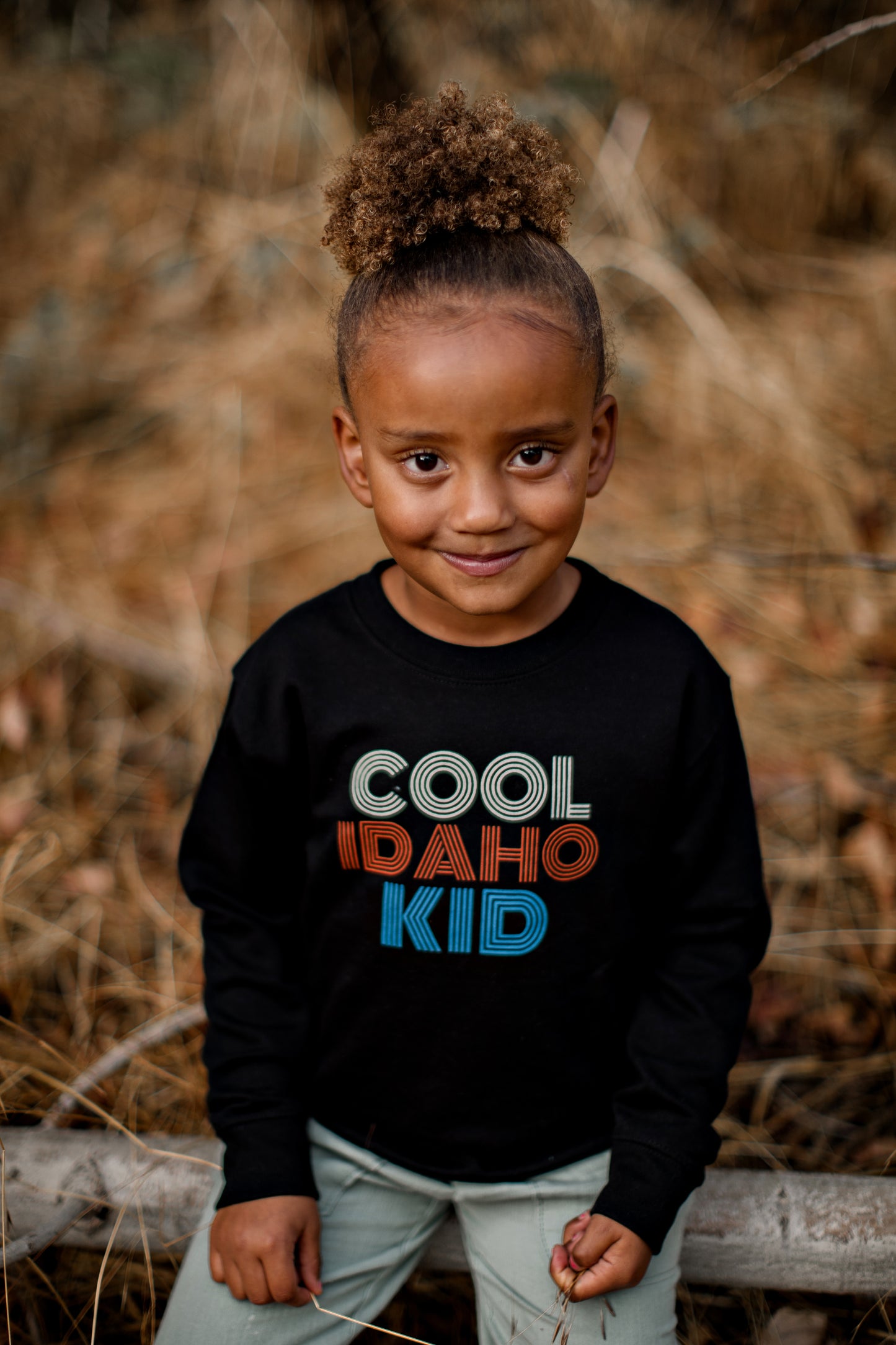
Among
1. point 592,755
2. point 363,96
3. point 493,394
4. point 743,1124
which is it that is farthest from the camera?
point 363,96

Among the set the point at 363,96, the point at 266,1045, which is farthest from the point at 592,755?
the point at 363,96

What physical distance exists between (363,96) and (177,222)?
0.89 meters

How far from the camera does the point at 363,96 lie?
11.5ft

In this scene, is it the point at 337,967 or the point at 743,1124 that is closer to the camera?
the point at 337,967

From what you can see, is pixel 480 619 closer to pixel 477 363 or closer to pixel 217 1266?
pixel 477 363

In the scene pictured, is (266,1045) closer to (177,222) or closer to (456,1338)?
(456,1338)

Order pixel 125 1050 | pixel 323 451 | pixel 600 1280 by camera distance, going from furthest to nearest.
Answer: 1. pixel 323 451
2. pixel 125 1050
3. pixel 600 1280

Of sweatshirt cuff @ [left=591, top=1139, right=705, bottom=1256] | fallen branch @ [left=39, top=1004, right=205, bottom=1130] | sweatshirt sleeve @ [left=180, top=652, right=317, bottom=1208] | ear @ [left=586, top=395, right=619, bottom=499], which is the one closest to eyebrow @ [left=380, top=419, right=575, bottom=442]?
ear @ [left=586, top=395, right=619, bottom=499]

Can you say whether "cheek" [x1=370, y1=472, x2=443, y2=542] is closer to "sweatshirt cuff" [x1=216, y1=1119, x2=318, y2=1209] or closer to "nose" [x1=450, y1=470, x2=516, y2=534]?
"nose" [x1=450, y1=470, x2=516, y2=534]

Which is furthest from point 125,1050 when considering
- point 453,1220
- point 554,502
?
point 554,502

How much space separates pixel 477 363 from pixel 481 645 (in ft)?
1.17

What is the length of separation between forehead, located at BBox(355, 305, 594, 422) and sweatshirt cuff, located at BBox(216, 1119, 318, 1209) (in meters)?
0.92

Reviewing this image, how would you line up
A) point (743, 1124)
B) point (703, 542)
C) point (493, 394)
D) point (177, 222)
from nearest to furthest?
point (493, 394)
point (743, 1124)
point (703, 542)
point (177, 222)

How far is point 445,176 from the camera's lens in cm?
102
